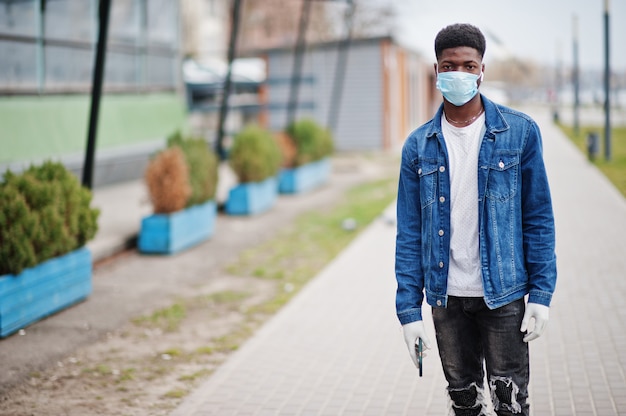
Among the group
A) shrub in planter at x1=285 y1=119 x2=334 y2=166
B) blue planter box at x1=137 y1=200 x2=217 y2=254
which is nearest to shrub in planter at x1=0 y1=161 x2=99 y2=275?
blue planter box at x1=137 y1=200 x2=217 y2=254

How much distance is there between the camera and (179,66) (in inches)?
822

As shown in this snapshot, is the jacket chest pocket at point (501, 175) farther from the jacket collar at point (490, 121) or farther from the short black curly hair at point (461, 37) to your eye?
the short black curly hair at point (461, 37)

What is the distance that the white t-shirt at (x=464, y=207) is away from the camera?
3455mm

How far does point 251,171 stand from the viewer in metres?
14.9

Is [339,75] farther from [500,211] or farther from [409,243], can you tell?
[500,211]

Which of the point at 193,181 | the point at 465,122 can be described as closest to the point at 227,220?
the point at 193,181

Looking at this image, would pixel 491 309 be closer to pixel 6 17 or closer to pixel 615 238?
pixel 615 238

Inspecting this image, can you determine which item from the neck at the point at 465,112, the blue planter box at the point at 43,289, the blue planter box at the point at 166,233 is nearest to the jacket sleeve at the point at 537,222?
the neck at the point at 465,112

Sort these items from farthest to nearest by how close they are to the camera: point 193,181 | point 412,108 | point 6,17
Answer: point 412,108, point 6,17, point 193,181

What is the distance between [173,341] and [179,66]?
1457 centimetres

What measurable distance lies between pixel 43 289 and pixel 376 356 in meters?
3.18

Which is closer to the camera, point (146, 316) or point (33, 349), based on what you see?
point (33, 349)

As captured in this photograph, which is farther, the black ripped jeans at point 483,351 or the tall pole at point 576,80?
the tall pole at point 576,80

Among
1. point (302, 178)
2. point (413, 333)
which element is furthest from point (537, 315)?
point (302, 178)
